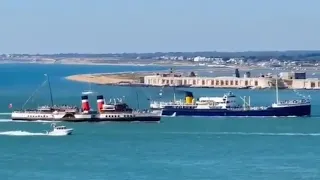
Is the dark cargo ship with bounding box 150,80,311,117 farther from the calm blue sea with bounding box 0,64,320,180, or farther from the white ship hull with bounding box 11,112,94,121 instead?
the white ship hull with bounding box 11,112,94,121

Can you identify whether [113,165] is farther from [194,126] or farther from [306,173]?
[194,126]

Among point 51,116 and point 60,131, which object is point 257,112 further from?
point 60,131

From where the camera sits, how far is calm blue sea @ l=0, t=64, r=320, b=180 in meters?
22.2

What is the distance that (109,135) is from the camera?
1164 inches

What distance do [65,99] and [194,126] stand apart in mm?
15181

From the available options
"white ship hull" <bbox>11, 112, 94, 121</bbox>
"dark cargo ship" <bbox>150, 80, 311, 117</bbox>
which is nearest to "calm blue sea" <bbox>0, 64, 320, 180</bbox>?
"white ship hull" <bbox>11, 112, 94, 121</bbox>

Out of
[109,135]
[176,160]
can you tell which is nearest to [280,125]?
[109,135]

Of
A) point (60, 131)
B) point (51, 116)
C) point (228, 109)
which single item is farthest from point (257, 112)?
point (60, 131)

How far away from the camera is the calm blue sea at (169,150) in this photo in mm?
22219

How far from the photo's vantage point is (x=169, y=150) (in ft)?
84.7

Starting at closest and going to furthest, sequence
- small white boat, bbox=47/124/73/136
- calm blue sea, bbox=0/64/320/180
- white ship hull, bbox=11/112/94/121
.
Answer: calm blue sea, bbox=0/64/320/180, small white boat, bbox=47/124/73/136, white ship hull, bbox=11/112/94/121

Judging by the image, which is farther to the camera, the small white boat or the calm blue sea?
the small white boat

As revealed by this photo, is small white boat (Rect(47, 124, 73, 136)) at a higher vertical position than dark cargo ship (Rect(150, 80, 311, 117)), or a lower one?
higher

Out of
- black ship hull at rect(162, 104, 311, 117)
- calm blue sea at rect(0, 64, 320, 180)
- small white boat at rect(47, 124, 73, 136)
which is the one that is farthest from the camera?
black ship hull at rect(162, 104, 311, 117)
